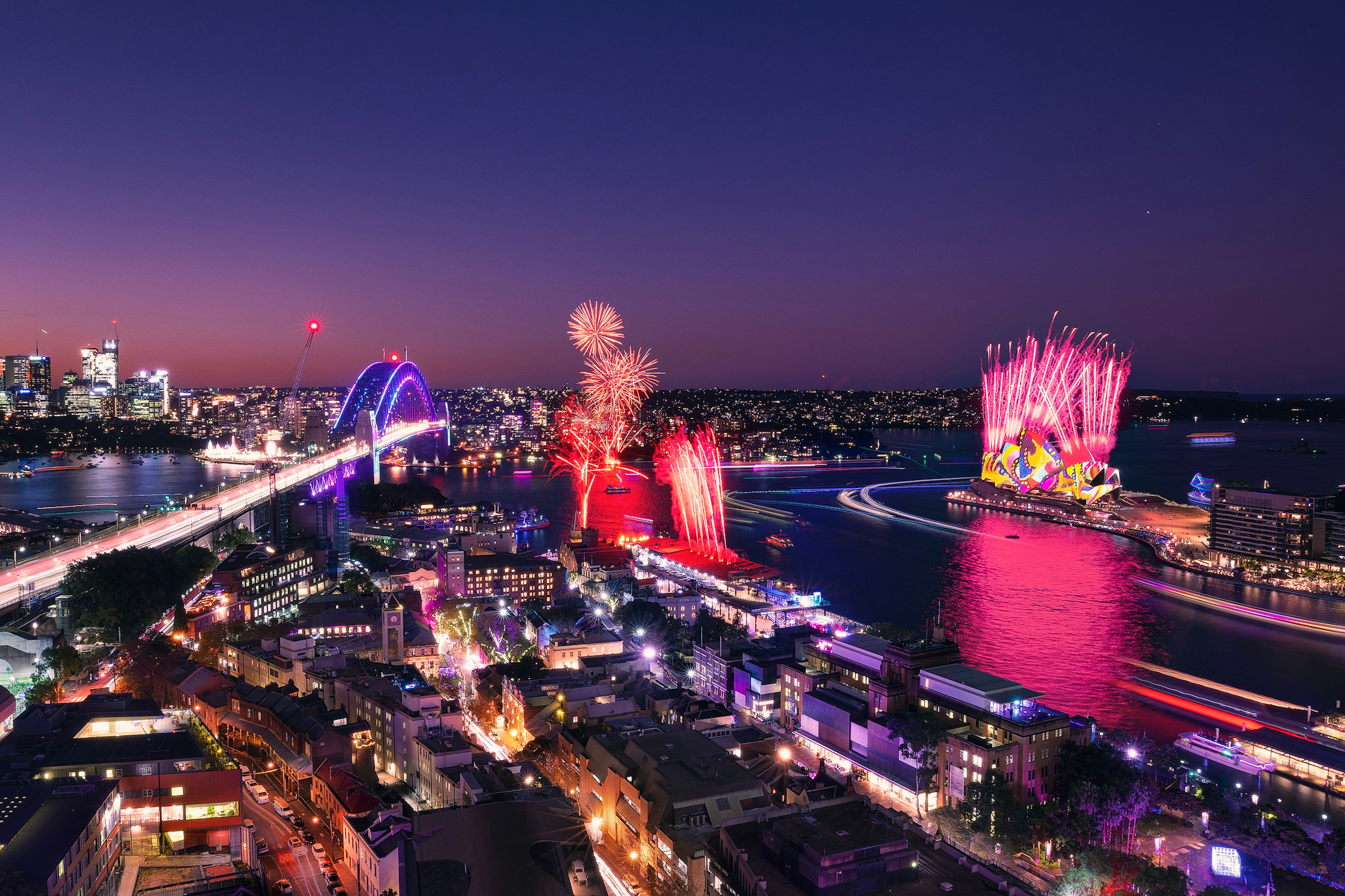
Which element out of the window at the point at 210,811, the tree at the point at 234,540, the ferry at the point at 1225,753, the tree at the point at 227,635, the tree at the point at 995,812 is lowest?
the ferry at the point at 1225,753

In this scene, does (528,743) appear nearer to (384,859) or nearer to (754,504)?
(384,859)

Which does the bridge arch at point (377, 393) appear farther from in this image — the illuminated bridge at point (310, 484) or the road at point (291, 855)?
the road at point (291, 855)

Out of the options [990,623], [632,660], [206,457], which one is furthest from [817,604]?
[206,457]

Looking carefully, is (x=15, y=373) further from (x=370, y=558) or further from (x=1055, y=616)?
(x=1055, y=616)

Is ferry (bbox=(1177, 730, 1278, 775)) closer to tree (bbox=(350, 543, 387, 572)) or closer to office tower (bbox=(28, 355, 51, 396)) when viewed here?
tree (bbox=(350, 543, 387, 572))

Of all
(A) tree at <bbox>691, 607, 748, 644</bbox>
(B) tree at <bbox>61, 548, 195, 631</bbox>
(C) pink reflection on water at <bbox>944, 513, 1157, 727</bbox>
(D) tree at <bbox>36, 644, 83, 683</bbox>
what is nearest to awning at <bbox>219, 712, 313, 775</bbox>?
(D) tree at <bbox>36, 644, 83, 683</bbox>

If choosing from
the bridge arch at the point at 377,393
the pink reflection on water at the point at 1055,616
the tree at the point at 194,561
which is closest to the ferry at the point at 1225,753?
the pink reflection on water at the point at 1055,616
